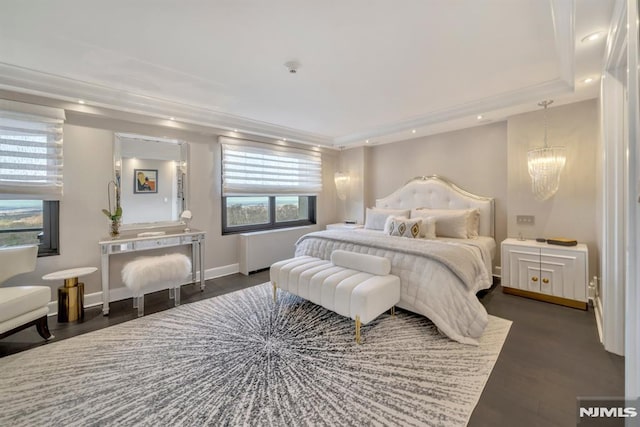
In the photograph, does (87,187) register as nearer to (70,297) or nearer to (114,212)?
(114,212)

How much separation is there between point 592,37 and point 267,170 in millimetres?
4365

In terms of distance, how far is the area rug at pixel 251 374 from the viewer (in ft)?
5.27

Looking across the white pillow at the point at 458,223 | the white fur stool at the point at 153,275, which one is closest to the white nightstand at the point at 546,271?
the white pillow at the point at 458,223

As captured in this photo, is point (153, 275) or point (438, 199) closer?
point (153, 275)

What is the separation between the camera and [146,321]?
9.36 ft

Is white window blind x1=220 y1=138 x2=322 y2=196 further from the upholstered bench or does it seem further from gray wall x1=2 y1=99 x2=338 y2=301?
the upholstered bench

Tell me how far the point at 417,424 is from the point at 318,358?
0.87 meters

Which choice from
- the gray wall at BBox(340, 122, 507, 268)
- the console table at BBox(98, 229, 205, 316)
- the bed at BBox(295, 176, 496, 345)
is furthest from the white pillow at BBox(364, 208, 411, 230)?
the console table at BBox(98, 229, 205, 316)

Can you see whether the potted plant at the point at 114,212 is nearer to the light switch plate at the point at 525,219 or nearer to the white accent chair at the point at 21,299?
the white accent chair at the point at 21,299

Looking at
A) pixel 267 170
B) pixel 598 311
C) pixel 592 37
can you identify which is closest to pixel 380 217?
pixel 267 170

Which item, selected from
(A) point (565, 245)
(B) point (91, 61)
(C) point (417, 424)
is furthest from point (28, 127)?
(A) point (565, 245)

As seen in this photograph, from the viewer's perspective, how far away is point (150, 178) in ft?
12.6

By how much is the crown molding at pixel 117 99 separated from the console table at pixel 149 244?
1.65 metres
